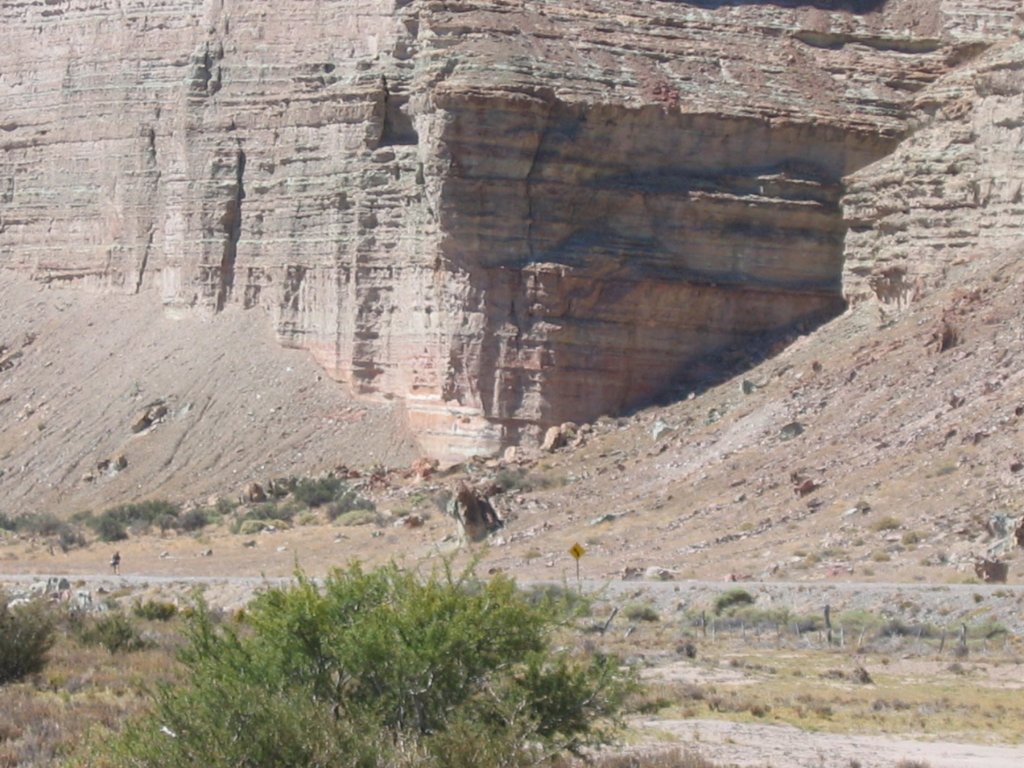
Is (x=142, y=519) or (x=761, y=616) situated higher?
(x=142, y=519)

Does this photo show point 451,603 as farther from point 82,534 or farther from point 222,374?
point 222,374

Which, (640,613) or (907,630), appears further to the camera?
(640,613)

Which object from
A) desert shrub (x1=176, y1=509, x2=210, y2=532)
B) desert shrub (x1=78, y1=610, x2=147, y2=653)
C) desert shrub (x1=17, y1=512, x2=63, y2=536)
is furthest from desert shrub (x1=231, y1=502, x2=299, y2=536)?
desert shrub (x1=78, y1=610, x2=147, y2=653)

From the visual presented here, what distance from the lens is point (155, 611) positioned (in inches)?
1197

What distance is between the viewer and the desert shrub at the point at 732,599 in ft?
91.2

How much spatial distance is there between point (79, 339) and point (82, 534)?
1195 centimetres

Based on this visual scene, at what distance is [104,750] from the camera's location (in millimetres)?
13883

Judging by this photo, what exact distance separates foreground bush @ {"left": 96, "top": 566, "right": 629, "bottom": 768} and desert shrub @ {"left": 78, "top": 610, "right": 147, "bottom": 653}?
996cm

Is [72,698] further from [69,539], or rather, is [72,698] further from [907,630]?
[69,539]

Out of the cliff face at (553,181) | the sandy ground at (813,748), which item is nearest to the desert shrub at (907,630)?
the sandy ground at (813,748)

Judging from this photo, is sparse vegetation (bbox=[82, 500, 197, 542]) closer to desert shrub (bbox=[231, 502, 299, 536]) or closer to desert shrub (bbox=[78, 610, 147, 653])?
desert shrub (bbox=[231, 502, 299, 536])

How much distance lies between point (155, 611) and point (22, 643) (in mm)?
8460

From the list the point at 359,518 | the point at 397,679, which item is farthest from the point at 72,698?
the point at 359,518

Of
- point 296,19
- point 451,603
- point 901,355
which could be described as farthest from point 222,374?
point 451,603
